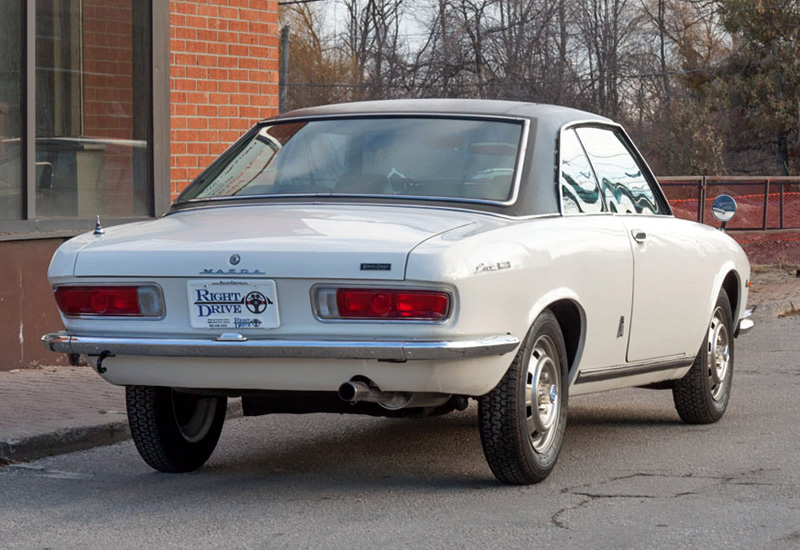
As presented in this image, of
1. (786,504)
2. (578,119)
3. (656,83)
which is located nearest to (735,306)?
→ (578,119)

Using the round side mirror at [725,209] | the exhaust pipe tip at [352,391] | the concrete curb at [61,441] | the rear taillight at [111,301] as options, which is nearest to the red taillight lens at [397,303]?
the exhaust pipe tip at [352,391]

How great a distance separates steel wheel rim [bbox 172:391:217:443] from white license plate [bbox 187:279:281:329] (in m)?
1.01

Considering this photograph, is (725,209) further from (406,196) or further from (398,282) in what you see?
(398,282)

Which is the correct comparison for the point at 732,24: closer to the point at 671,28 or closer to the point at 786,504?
the point at 671,28

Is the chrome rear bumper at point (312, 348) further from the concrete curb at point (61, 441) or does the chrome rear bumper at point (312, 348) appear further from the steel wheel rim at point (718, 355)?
the steel wheel rim at point (718, 355)

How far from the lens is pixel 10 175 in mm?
9812

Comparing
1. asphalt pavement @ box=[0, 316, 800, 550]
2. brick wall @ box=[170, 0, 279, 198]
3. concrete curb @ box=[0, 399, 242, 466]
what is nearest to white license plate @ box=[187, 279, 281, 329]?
asphalt pavement @ box=[0, 316, 800, 550]

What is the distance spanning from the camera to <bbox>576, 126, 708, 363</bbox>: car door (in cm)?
664

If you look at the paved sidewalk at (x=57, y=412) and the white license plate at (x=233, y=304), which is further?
the paved sidewalk at (x=57, y=412)

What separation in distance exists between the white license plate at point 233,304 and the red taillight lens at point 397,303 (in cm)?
30

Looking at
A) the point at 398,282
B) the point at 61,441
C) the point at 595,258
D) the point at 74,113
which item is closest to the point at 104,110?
the point at 74,113

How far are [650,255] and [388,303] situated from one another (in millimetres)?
2059

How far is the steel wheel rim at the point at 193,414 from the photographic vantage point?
632 centimetres

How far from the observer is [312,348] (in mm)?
5137
